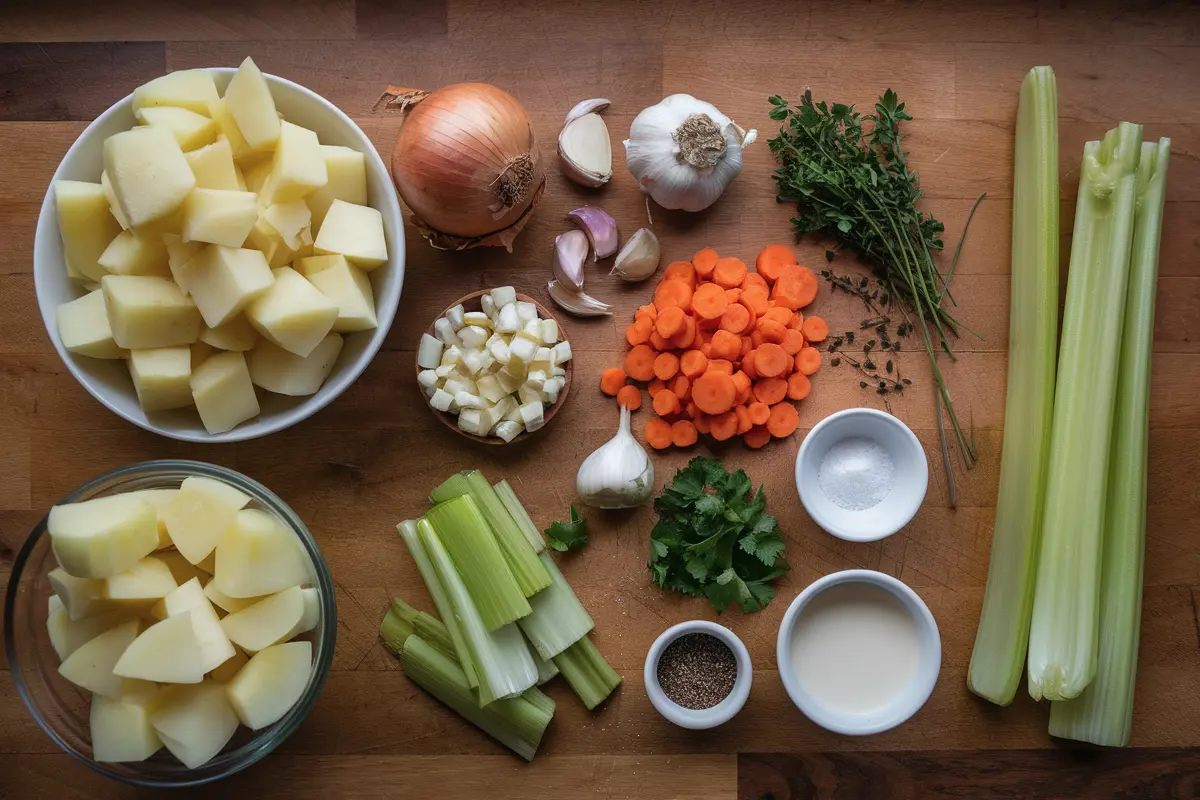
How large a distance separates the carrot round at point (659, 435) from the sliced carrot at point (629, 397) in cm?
6

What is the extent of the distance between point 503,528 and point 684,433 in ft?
1.38

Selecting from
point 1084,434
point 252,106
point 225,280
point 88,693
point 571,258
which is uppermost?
point 252,106

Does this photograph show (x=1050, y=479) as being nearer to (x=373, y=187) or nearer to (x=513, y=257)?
(x=513, y=257)

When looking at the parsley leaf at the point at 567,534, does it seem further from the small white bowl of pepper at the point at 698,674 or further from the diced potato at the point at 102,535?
the diced potato at the point at 102,535

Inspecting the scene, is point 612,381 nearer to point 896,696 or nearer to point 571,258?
point 571,258

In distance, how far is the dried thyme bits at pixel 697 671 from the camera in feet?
5.72

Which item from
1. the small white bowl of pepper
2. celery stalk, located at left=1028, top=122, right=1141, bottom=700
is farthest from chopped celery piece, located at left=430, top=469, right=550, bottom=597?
celery stalk, located at left=1028, top=122, right=1141, bottom=700

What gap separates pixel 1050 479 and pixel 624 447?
2.85 feet

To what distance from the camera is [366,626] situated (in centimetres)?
184

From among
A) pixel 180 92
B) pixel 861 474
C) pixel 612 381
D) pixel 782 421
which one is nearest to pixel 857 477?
pixel 861 474

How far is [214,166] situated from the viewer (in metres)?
1.46

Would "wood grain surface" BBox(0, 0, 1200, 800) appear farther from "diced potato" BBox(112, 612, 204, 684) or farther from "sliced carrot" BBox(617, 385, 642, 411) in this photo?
"diced potato" BBox(112, 612, 204, 684)

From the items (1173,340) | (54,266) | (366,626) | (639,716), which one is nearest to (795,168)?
(1173,340)

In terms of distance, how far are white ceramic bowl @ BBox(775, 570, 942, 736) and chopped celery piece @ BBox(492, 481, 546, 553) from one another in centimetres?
52
